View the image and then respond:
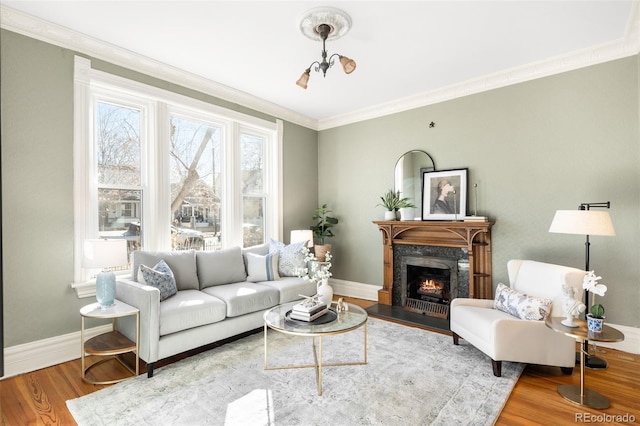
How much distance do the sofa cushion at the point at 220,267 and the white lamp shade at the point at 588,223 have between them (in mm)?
3284

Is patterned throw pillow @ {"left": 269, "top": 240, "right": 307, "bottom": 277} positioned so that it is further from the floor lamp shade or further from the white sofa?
the floor lamp shade

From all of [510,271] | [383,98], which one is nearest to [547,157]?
[510,271]

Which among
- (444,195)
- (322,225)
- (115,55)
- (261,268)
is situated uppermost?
(115,55)

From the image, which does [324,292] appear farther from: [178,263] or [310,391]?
[178,263]

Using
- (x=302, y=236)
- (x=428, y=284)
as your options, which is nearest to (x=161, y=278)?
(x=302, y=236)

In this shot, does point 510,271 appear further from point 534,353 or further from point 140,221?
point 140,221

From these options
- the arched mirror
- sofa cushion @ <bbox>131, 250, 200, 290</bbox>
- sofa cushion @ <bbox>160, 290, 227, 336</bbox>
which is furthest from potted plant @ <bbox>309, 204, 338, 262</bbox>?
sofa cushion @ <bbox>160, 290, 227, 336</bbox>

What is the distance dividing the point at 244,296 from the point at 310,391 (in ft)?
4.06

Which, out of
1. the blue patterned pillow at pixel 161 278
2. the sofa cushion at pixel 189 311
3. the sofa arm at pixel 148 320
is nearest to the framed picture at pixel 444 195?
the sofa cushion at pixel 189 311

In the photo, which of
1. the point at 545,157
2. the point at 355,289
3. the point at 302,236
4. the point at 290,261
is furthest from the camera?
the point at 355,289

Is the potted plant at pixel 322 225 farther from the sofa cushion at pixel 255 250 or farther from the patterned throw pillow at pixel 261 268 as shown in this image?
the patterned throw pillow at pixel 261 268

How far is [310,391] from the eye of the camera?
242cm

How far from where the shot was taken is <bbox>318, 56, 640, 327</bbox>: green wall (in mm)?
3188

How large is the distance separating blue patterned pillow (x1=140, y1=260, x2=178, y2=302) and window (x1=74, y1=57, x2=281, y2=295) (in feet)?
1.86
